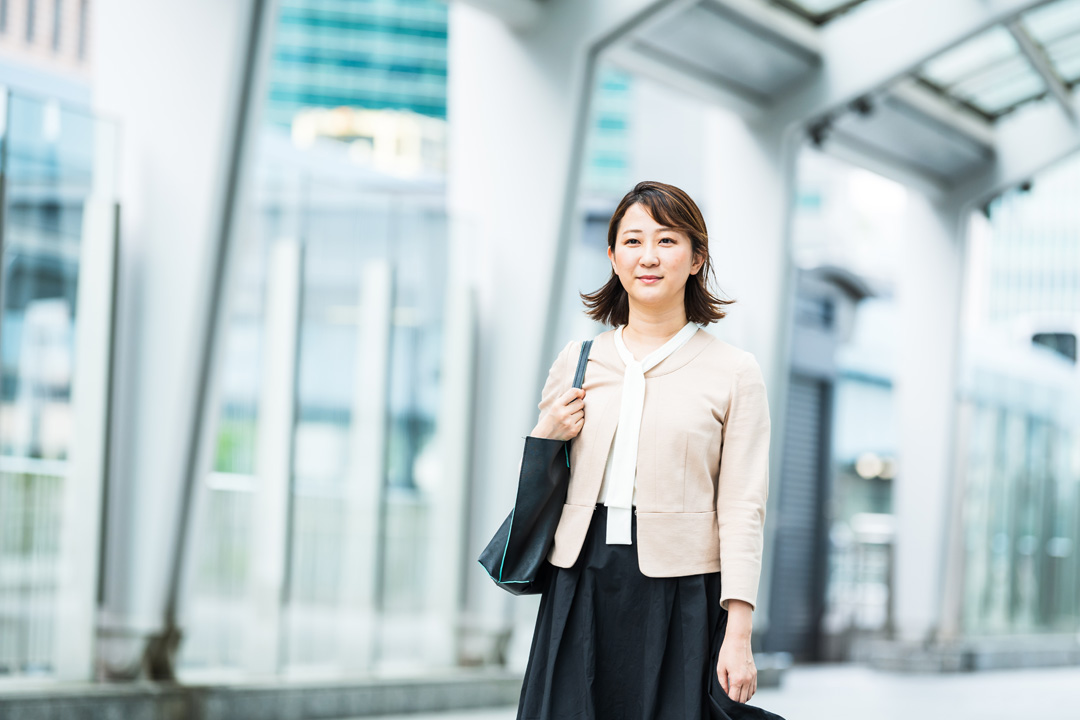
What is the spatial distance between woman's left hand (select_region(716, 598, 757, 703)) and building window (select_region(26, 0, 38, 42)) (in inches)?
301

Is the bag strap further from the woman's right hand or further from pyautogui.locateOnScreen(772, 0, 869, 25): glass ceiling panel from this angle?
pyautogui.locateOnScreen(772, 0, 869, 25): glass ceiling panel

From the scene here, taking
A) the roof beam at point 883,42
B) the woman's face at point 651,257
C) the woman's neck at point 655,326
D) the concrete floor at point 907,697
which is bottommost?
the concrete floor at point 907,697

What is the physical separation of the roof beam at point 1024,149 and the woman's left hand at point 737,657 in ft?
33.8

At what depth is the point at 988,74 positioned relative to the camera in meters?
10.8

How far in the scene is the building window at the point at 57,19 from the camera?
8.62 meters

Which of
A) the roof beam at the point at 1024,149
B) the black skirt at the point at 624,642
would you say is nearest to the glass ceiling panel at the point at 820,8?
the roof beam at the point at 1024,149

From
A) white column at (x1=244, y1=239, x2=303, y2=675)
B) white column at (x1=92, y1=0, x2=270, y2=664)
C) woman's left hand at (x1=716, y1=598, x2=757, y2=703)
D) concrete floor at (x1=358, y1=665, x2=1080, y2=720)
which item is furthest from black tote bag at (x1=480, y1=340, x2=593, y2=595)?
concrete floor at (x1=358, y1=665, x2=1080, y2=720)

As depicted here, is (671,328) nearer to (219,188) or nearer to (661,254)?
(661,254)

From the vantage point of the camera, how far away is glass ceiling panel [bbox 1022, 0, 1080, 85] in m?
9.84

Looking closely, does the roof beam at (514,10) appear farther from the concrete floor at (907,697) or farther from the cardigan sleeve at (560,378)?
the cardigan sleeve at (560,378)

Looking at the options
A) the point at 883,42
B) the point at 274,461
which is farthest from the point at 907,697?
the point at 274,461

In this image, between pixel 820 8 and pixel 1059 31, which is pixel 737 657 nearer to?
pixel 820 8

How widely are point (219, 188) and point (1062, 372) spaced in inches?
523

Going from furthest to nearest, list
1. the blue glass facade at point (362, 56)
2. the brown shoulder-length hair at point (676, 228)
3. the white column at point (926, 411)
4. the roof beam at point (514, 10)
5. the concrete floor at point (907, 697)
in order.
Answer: the blue glass facade at point (362, 56) → the white column at point (926, 411) → the concrete floor at point (907, 697) → the roof beam at point (514, 10) → the brown shoulder-length hair at point (676, 228)
